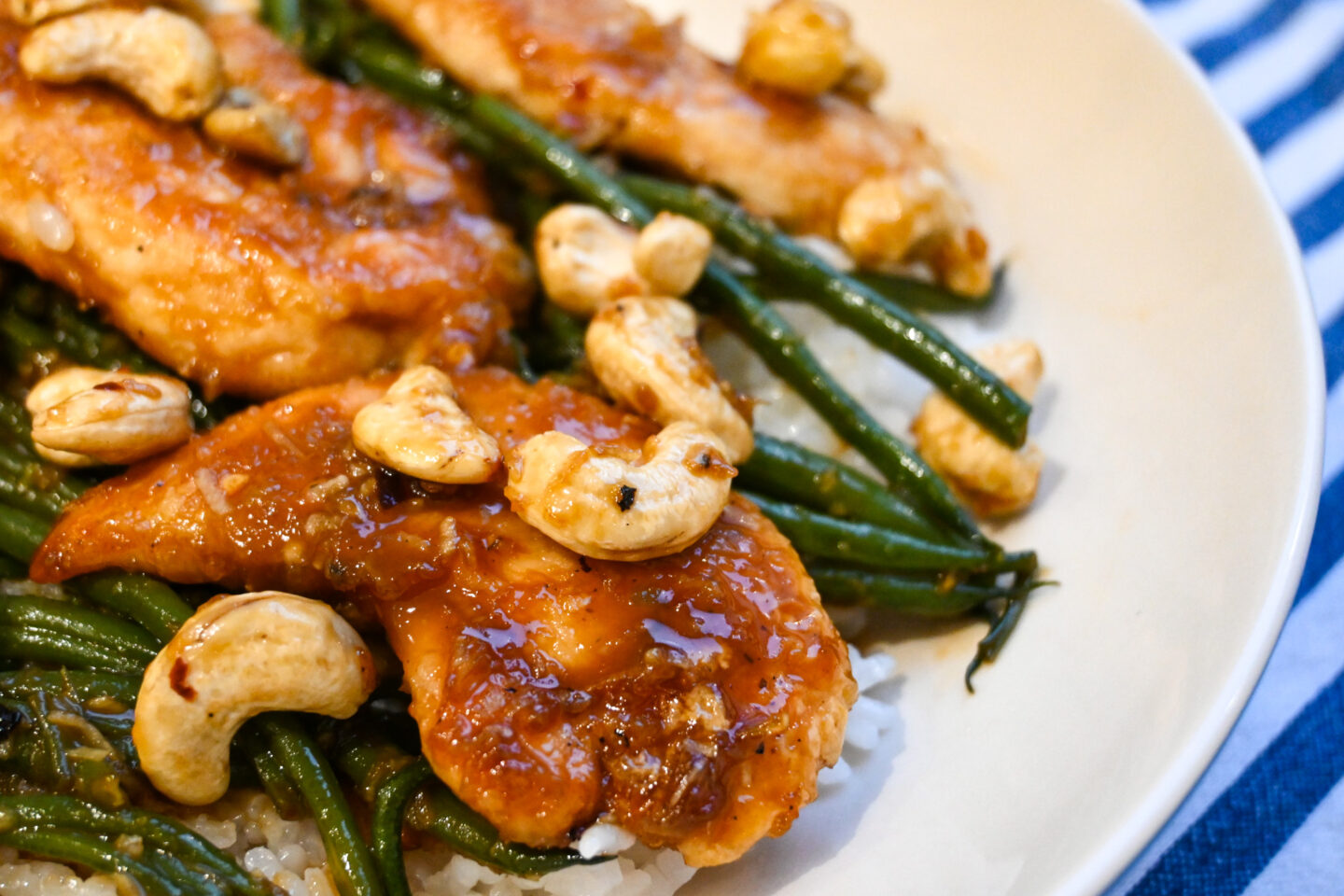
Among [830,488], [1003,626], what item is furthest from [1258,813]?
[830,488]

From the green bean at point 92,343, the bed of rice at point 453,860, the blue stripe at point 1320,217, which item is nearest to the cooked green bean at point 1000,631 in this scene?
the bed of rice at point 453,860

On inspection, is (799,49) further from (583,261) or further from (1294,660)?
(1294,660)

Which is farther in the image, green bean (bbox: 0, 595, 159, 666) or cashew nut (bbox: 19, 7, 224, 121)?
cashew nut (bbox: 19, 7, 224, 121)

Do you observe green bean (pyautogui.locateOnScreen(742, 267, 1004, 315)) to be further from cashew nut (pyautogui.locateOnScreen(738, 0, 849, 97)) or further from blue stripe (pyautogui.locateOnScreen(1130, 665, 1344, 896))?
blue stripe (pyautogui.locateOnScreen(1130, 665, 1344, 896))

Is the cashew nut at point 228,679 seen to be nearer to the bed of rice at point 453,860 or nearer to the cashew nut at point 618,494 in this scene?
the bed of rice at point 453,860

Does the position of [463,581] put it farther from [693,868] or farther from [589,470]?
[693,868]

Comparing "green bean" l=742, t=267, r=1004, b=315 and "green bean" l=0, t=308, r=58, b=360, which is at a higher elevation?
"green bean" l=742, t=267, r=1004, b=315

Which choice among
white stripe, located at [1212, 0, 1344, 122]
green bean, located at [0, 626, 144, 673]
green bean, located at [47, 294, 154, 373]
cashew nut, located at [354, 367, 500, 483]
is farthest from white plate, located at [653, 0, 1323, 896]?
green bean, located at [47, 294, 154, 373]
